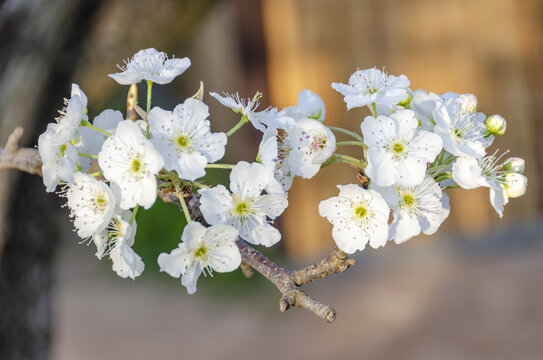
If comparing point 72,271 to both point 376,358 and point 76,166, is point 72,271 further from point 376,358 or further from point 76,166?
point 76,166

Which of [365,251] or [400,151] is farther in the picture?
[365,251]

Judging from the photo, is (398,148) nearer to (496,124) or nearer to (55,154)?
(496,124)

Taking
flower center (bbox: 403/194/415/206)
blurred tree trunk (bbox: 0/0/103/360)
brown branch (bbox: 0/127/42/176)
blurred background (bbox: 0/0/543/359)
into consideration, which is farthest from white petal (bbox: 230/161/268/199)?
blurred background (bbox: 0/0/543/359)

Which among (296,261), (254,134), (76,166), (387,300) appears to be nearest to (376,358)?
(387,300)

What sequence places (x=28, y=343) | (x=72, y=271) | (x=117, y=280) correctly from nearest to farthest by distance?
(x=28, y=343) < (x=117, y=280) < (x=72, y=271)

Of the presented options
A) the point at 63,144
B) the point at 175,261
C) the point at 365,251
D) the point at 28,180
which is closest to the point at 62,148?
the point at 63,144

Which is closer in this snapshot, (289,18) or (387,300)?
(387,300)

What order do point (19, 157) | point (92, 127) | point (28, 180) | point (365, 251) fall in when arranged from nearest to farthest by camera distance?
1. point (92, 127)
2. point (19, 157)
3. point (28, 180)
4. point (365, 251)
